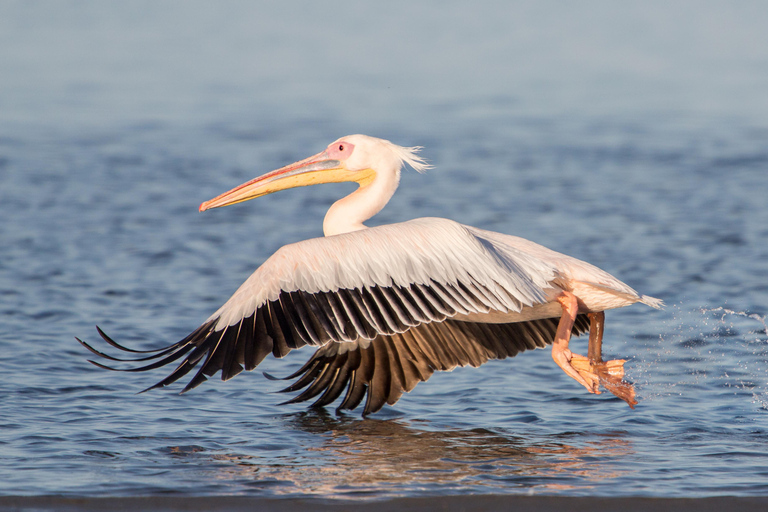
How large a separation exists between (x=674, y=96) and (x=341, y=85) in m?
6.08

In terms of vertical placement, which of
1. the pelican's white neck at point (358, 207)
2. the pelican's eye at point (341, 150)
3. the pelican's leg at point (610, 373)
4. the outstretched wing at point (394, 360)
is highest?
the pelican's eye at point (341, 150)

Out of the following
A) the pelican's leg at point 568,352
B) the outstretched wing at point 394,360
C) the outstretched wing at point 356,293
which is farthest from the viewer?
the outstretched wing at point 394,360

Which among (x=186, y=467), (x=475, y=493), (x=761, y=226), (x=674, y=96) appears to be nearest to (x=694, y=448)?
(x=475, y=493)

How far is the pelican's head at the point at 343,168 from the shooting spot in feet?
19.8

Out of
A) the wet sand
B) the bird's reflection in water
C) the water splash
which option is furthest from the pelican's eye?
the wet sand

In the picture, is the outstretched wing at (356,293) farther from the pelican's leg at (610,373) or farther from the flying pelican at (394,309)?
the pelican's leg at (610,373)

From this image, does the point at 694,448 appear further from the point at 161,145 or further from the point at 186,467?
the point at 161,145

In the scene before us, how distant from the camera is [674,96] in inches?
716

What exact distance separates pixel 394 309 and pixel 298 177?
167 cm

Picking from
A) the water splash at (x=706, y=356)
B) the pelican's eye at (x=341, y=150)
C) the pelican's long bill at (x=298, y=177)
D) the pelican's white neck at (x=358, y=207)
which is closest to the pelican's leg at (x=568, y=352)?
the water splash at (x=706, y=356)

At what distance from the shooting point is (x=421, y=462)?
15.8ft

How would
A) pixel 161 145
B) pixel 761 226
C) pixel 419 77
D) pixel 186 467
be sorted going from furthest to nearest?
pixel 419 77, pixel 161 145, pixel 761 226, pixel 186 467

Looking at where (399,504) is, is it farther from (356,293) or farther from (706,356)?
(706,356)

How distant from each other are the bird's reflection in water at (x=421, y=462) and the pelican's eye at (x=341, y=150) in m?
1.65
